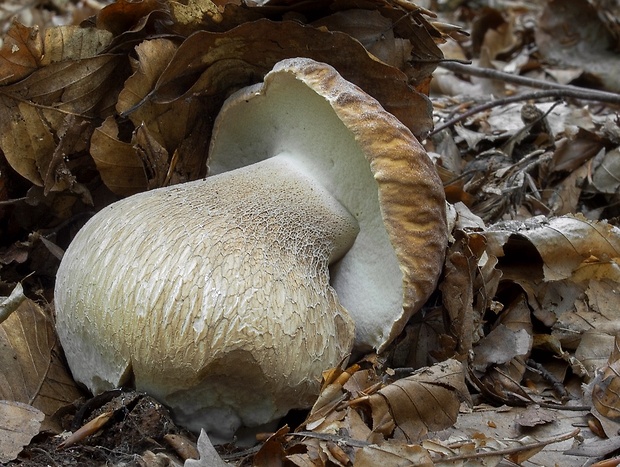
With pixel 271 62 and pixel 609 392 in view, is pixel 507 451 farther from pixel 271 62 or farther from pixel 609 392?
pixel 271 62

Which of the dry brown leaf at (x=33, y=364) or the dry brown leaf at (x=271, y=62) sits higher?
the dry brown leaf at (x=271, y=62)

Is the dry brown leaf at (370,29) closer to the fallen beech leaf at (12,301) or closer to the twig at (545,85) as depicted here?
the twig at (545,85)

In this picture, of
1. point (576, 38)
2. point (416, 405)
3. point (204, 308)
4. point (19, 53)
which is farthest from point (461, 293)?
point (576, 38)

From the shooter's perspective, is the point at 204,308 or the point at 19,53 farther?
the point at 19,53

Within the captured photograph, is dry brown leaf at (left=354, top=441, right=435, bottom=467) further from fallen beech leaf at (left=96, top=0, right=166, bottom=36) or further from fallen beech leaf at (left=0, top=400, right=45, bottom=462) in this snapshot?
fallen beech leaf at (left=96, top=0, right=166, bottom=36)

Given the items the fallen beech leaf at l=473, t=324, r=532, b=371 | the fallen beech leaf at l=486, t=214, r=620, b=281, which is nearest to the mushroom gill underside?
the fallen beech leaf at l=473, t=324, r=532, b=371

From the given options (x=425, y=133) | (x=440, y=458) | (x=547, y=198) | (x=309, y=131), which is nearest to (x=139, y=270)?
(x=309, y=131)

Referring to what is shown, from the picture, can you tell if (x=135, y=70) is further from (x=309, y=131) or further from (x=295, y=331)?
(x=295, y=331)

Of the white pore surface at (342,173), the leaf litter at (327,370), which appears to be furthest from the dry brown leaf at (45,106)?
the white pore surface at (342,173)
